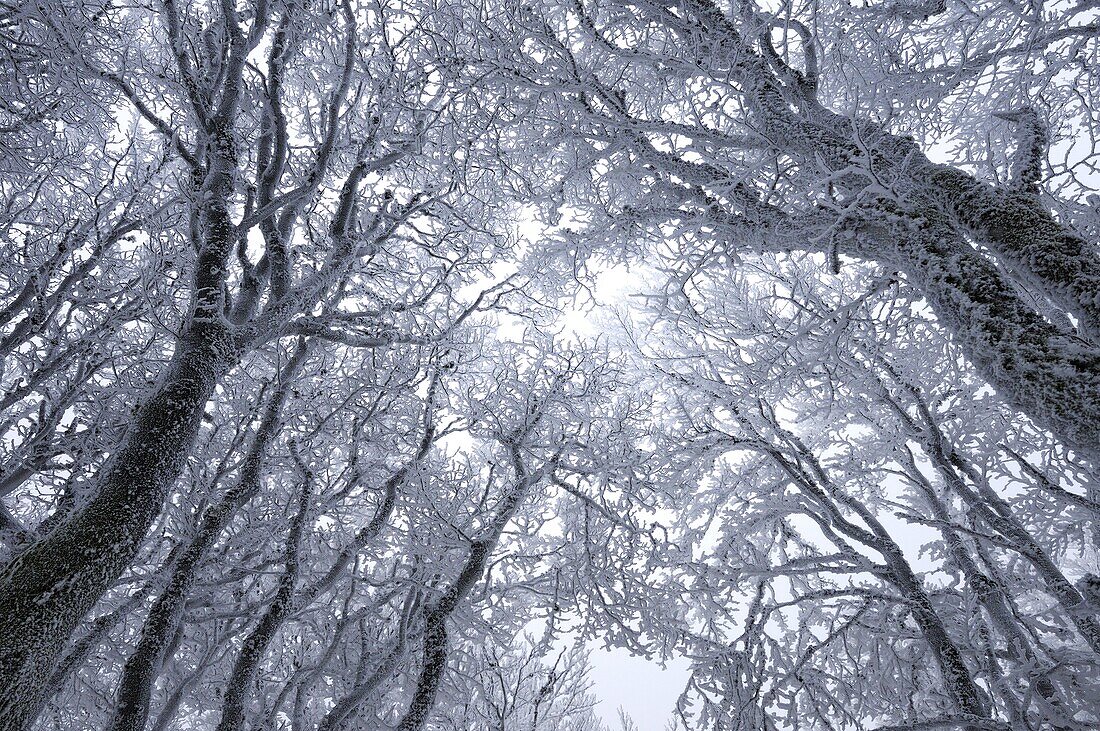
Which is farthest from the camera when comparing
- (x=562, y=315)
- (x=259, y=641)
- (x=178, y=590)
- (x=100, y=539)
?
(x=562, y=315)

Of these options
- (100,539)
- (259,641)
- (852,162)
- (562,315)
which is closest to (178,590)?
(259,641)

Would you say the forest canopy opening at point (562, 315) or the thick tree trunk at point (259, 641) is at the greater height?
the forest canopy opening at point (562, 315)

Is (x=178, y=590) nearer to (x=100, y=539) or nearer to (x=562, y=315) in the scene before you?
(x=100, y=539)

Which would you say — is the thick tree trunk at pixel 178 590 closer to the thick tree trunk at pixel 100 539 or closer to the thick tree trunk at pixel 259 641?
the thick tree trunk at pixel 259 641

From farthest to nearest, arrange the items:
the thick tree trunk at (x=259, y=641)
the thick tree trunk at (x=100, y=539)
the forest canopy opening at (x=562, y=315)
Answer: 1. the thick tree trunk at (x=259, y=641)
2. the forest canopy opening at (x=562, y=315)
3. the thick tree trunk at (x=100, y=539)

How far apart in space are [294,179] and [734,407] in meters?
4.45

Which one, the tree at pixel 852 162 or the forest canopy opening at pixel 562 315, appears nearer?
the tree at pixel 852 162

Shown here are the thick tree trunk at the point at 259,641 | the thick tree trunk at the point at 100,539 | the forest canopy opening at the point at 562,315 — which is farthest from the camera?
the thick tree trunk at the point at 259,641

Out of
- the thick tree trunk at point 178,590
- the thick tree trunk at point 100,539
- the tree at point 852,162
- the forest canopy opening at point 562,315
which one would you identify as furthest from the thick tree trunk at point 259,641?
the tree at point 852,162

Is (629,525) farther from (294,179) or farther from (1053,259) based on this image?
(294,179)

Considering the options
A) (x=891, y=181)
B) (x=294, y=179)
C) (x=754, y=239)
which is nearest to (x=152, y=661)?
(x=294, y=179)

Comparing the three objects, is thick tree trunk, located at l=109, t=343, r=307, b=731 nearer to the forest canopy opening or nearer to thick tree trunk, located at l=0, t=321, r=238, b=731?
the forest canopy opening

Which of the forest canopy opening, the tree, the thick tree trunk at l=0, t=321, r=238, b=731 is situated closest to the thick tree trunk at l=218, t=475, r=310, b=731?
the forest canopy opening

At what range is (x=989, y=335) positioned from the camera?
2549 millimetres
